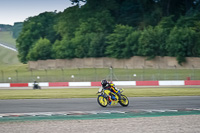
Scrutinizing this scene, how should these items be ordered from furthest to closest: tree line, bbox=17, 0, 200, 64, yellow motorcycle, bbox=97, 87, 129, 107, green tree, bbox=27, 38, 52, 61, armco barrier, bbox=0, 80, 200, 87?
green tree, bbox=27, 38, 52, 61, tree line, bbox=17, 0, 200, 64, armco barrier, bbox=0, 80, 200, 87, yellow motorcycle, bbox=97, 87, 129, 107

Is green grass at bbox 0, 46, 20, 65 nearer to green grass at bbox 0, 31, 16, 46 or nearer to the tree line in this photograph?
green grass at bbox 0, 31, 16, 46

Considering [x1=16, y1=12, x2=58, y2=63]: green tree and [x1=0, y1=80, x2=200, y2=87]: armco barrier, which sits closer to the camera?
[x1=0, y1=80, x2=200, y2=87]: armco barrier

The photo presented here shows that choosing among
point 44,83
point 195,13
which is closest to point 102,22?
point 195,13

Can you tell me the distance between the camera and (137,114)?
1398cm

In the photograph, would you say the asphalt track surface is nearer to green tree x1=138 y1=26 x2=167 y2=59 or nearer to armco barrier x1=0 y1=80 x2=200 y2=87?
armco barrier x1=0 y1=80 x2=200 y2=87

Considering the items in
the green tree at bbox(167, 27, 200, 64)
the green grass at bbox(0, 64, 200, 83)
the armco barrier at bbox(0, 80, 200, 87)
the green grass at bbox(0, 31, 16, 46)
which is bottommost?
the armco barrier at bbox(0, 80, 200, 87)

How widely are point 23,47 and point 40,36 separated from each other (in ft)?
17.3

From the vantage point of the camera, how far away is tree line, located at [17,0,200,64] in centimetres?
6341

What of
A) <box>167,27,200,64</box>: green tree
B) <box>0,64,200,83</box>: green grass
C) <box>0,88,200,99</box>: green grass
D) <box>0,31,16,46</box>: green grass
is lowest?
<box>0,88,200,99</box>: green grass

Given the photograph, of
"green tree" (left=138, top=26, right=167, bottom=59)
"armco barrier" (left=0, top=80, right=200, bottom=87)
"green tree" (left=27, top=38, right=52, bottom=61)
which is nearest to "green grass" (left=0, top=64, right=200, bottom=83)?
"armco barrier" (left=0, top=80, right=200, bottom=87)

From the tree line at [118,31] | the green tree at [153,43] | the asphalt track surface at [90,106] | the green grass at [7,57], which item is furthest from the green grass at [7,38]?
the asphalt track surface at [90,106]

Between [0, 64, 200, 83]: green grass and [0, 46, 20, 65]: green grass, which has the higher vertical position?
[0, 46, 20, 65]: green grass

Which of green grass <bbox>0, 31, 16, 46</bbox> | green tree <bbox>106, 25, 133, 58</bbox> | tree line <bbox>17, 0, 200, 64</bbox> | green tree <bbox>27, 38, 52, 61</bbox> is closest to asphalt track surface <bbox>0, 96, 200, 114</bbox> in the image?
tree line <bbox>17, 0, 200, 64</bbox>

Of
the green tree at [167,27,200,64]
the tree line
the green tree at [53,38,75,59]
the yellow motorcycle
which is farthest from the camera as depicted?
the green tree at [53,38,75,59]
